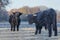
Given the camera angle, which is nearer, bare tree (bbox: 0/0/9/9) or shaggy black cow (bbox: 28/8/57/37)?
shaggy black cow (bbox: 28/8/57/37)

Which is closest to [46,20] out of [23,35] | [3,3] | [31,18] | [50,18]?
[50,18]

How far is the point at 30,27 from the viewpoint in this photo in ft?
8.26

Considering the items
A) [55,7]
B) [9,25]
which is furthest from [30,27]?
[55,7]

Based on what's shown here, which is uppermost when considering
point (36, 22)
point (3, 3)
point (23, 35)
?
point (3, 3)

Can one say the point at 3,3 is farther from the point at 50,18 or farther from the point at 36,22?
the point at 50,18

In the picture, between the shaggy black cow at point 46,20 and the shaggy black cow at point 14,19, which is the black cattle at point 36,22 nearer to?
the shaggy black cow at point 46,20

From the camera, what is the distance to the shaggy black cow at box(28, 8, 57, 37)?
2449 mm

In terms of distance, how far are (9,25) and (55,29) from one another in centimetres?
62

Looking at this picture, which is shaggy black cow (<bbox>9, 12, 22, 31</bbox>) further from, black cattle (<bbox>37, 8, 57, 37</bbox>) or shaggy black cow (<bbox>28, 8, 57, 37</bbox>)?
black cattle (<bbox>37, 8, 57, 37</bbox>)

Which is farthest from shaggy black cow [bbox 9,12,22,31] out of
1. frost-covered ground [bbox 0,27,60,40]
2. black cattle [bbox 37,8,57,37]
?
black cattle [bbox 37,8,57,37]

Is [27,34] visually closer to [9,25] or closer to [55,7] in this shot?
[9,25]

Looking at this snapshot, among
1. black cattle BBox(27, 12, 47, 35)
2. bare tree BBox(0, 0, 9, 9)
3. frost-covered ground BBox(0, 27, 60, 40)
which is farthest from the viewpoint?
bare tree BBox(0, 0, 9, 9)

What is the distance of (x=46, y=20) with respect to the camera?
2.46 metres

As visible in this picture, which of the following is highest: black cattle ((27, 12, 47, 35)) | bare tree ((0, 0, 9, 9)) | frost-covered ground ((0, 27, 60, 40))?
bare tree ((0, 0, 9, 9))
